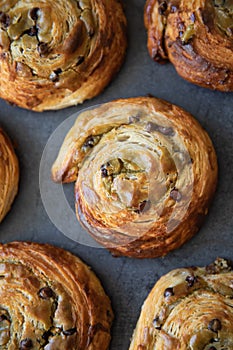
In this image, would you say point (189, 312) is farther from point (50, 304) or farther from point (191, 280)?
point (50, 304)

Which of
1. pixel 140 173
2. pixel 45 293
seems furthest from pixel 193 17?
pixel 45 293

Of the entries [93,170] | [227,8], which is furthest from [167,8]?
[93,170]

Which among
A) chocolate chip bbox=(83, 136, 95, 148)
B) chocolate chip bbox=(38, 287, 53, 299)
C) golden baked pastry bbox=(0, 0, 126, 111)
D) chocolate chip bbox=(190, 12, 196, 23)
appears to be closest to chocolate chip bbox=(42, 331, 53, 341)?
chocolate chip bbox=(38, 287, 53, 299)

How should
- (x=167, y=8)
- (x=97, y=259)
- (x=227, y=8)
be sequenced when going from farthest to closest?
(x=97, y=259) < (x=167, y=8) < (x=227, y=8)

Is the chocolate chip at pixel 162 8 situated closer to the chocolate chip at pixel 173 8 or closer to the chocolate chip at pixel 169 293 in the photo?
the chocolate chip at pixel 173 8

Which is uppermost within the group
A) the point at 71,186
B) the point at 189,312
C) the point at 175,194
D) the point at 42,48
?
the point at 42,48

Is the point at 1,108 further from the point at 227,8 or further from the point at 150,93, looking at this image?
the point at 227,8

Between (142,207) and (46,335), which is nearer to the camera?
(142,207)
